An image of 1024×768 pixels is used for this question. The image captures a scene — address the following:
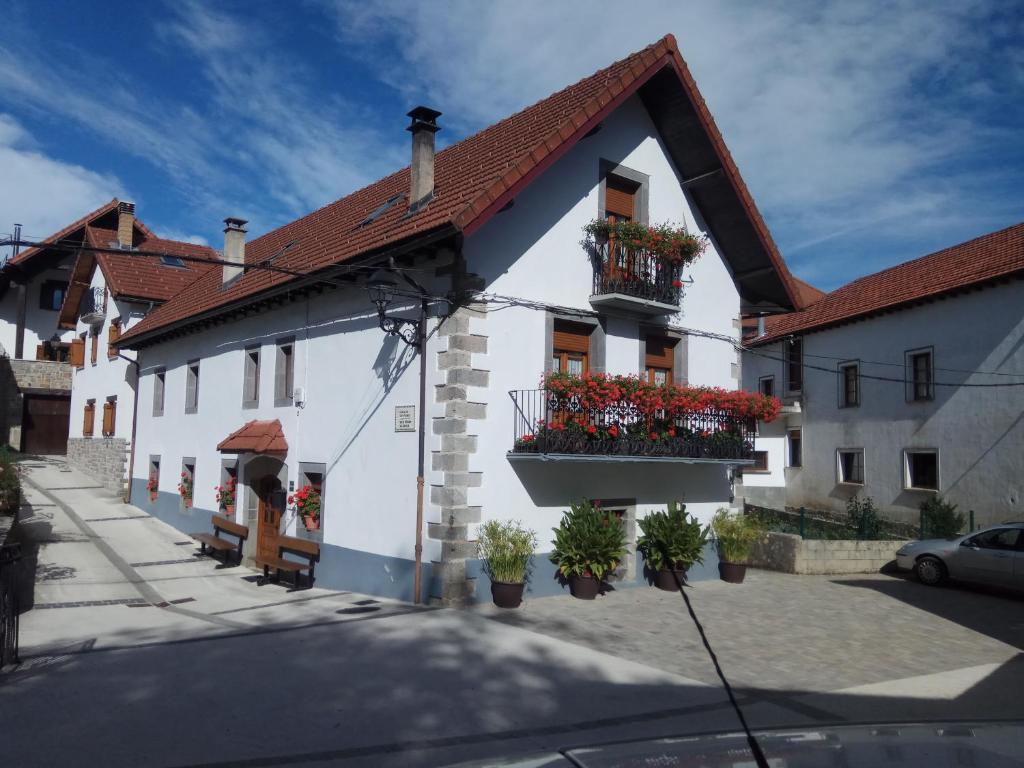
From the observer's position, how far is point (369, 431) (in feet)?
40.3

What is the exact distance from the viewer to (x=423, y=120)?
1255 cm

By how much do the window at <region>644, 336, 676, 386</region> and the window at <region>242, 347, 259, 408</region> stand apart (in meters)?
7.64

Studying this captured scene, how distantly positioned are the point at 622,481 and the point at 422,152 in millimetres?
6091

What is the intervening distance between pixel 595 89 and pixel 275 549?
32.6ft

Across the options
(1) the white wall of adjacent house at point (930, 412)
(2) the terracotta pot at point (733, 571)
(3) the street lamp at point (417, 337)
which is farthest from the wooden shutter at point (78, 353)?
(1) the white wall of adjacent house at point (930, 412)

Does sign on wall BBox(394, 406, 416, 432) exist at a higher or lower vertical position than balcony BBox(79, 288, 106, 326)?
lower

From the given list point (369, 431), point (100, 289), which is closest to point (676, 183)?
point (369, 431)

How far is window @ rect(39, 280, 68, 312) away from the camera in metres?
35.4

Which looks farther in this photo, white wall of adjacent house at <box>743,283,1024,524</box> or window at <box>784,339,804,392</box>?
window at <box>784,339,804,392</box>

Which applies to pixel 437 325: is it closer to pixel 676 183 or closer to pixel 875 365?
pixel 676 183

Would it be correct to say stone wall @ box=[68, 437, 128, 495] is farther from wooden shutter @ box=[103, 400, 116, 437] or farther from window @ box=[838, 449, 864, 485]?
window @ box=[838, 449, 864, 485]

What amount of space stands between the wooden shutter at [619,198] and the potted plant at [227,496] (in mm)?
9193

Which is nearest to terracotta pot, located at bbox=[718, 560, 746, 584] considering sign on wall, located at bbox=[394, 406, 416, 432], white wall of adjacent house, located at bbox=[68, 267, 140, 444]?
sign on wall, located at bbox=[394, 406, 416, 432]

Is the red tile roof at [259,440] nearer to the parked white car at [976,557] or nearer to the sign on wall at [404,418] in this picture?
the sign on wall at [404,418]
